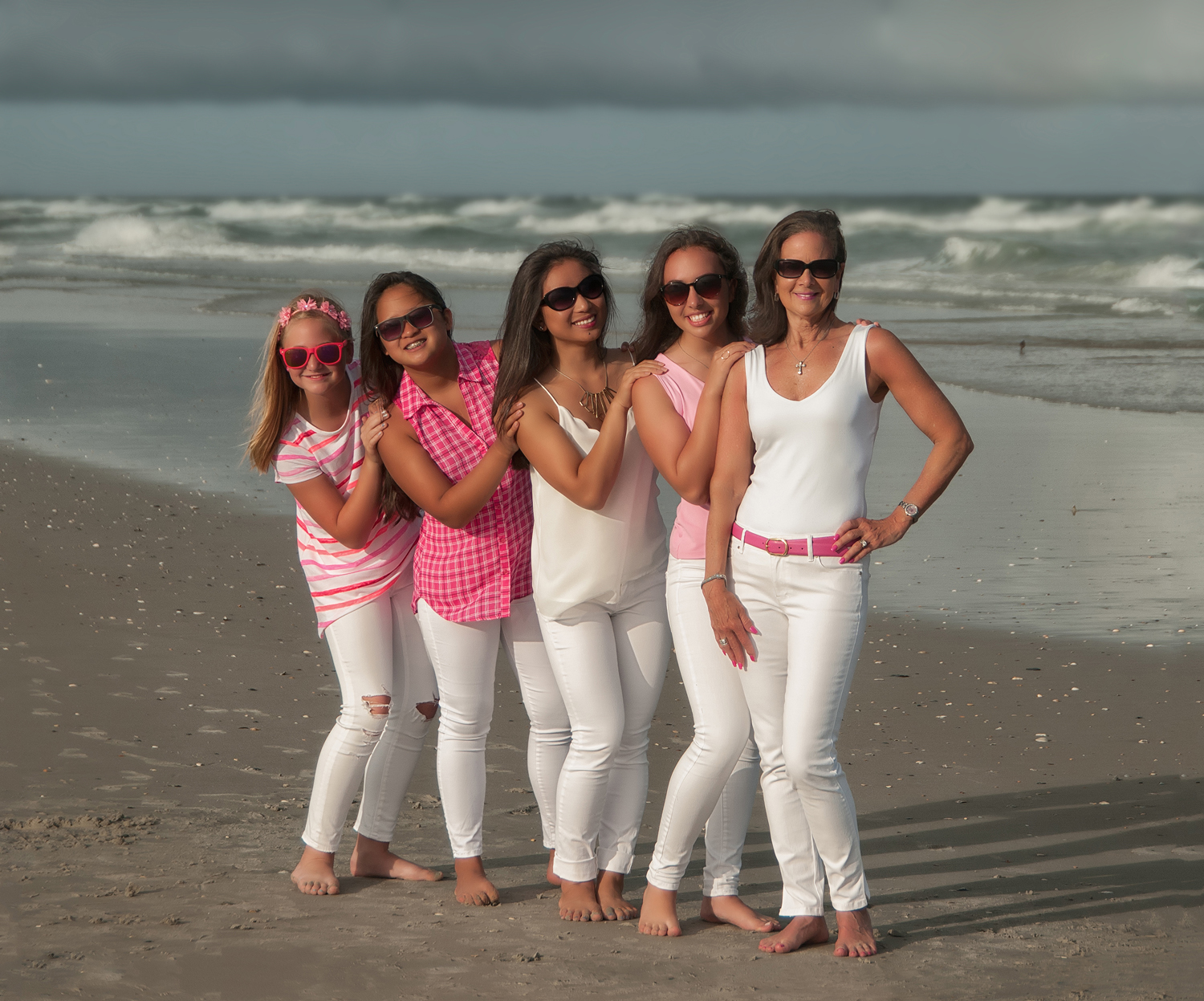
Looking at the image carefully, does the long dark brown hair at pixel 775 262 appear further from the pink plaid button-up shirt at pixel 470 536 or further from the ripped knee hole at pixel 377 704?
the ripped knee hole at pixel 377 704

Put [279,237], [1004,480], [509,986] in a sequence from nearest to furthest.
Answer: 1. [509,986]
2. [1004,480]
3. [279,237]

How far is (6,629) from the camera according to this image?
6.38 m

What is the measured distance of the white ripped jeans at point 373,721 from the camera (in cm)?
411

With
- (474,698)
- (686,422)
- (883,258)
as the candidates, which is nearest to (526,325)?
(686,422)

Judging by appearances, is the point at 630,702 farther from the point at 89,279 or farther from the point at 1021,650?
the point at 89,279

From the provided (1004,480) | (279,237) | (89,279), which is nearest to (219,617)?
(1004,480)

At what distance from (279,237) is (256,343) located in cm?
2809

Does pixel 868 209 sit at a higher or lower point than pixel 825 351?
higher

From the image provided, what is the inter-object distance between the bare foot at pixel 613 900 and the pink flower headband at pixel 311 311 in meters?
1.82

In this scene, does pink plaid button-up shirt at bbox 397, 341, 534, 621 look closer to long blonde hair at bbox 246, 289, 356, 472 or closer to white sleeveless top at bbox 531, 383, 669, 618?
white sleeveless top at bbox 531, 383, 669, 618

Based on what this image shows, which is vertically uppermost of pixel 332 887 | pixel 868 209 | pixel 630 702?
pixel 868 209

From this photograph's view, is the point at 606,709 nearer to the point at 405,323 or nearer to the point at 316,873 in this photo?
the point at 316,873

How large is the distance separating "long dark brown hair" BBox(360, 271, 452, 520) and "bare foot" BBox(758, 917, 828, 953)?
1.61m

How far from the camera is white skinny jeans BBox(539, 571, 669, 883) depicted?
380 cm
